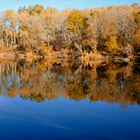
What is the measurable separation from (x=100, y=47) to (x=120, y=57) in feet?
17.5

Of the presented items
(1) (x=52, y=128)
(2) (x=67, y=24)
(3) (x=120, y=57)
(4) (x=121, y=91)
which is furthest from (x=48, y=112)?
(2) (x=67, y=24)

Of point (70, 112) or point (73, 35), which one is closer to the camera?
point (70, 112)

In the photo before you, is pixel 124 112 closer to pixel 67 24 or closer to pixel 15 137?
pixel 15 137

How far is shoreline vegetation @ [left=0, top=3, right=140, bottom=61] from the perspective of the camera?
57938mm

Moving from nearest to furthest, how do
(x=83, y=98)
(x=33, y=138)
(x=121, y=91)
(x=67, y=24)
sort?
(x=33, y=138) → (x=83, y=98) → (x=121, y=91) → (x=67, y=24)

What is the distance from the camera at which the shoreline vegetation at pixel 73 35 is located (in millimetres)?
57938

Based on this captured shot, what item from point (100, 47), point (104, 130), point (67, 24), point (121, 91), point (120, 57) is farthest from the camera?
point (67, 24)

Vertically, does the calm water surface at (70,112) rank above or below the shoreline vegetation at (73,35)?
below

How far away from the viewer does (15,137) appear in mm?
12859

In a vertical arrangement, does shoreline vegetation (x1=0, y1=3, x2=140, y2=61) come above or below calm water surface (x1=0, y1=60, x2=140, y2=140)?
above

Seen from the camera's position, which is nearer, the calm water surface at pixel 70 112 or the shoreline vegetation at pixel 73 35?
the calm water surface at pixel 70 112

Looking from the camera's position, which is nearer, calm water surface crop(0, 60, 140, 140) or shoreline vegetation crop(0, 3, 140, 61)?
calm water surface crop(0, 60, 140, 140)

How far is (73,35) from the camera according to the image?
221ft

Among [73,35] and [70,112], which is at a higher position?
[73,35]
